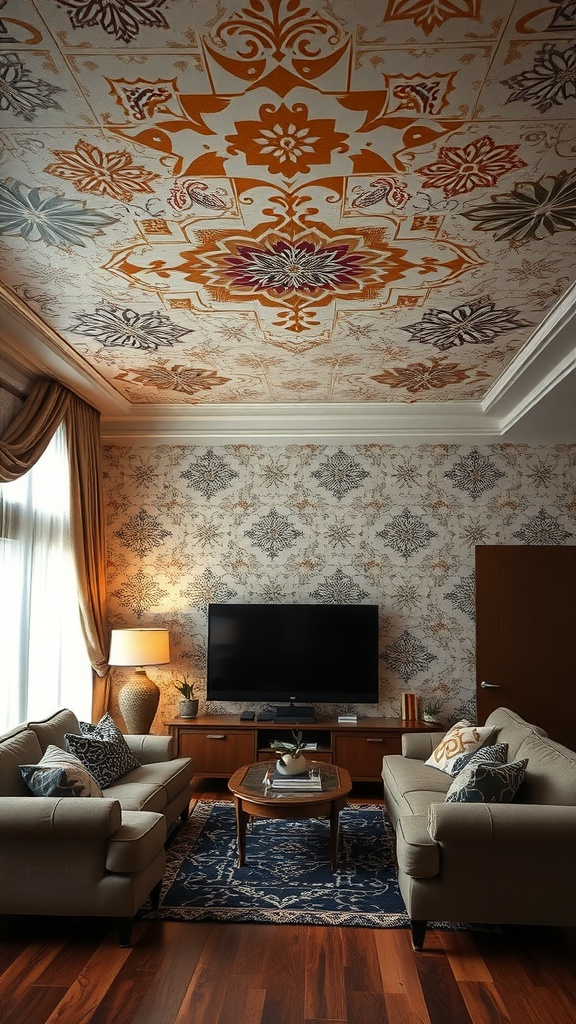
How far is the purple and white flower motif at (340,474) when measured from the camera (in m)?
6.35

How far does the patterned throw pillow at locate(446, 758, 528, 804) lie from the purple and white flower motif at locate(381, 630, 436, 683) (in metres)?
2.66

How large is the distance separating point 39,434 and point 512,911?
12.4 feet

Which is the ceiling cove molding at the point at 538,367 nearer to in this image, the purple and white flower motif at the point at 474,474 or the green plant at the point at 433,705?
the purple and white flower motif at the point at 474,474

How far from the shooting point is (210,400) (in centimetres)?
607

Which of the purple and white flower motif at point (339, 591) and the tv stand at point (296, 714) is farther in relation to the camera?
the purple and white flower motif at point (339, 591)

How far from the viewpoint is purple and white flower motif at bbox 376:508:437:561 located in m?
6.26

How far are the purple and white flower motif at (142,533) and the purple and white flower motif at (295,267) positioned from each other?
3.04 m

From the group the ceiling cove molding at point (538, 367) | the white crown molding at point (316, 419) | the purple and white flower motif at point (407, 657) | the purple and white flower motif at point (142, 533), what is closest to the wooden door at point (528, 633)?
the purple and white flower motif at point (407, 657)

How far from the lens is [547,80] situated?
2297 millimetres

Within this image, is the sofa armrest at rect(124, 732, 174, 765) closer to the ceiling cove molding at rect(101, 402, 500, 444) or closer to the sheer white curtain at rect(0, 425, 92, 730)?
the sheer white curtain at rect(0, 425, 92, 730)

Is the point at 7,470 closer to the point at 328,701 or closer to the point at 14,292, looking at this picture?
the point at 14,292

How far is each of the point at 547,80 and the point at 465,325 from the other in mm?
2068

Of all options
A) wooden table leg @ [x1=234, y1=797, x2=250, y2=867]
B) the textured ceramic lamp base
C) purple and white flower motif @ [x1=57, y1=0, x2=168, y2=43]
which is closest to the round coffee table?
wooden table leg @ [x1=234, y1=797, x2=250, y2=867]

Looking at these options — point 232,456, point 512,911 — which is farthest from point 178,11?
point 232,456
